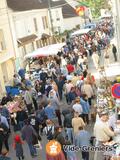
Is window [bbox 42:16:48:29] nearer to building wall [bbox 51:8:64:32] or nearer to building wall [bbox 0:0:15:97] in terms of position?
building wall [bbox 51:8:64:32]

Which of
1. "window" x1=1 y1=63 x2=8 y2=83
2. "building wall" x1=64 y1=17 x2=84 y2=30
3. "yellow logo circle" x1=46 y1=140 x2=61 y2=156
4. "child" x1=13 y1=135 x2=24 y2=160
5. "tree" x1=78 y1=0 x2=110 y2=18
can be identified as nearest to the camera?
"yellow logo circle" x1=46 y1=140 x2=61 y2=156

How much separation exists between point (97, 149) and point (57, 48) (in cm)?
1858

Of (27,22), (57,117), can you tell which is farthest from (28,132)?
(27,22)

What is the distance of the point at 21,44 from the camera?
34469 millimetres

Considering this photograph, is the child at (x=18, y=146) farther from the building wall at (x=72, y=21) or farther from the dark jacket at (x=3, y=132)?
the building wall at (x=72, y=21)

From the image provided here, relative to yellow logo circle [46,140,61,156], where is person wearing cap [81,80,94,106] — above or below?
below

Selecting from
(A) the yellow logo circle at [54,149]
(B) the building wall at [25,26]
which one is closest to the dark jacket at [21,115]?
(A) the yellow logo circle at [54,149]

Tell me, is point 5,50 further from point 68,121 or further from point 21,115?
point 68,121

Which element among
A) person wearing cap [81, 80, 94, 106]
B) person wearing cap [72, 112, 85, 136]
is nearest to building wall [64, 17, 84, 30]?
person wearing cap [81, 80, 94, 106]

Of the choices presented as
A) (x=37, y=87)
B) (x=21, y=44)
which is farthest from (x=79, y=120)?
(x=21, y=44)

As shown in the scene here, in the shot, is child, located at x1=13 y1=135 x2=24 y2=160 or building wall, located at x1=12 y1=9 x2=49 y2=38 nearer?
child, located at x1=13 y1=135 x2=24 y2=160

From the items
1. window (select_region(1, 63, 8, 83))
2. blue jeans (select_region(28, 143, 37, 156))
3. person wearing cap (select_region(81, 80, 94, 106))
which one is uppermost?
person wearing cap (select_region(81, 80, 94, 106))

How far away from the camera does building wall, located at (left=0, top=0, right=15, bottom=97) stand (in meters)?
28.5

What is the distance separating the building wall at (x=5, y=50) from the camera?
93.5 feet
